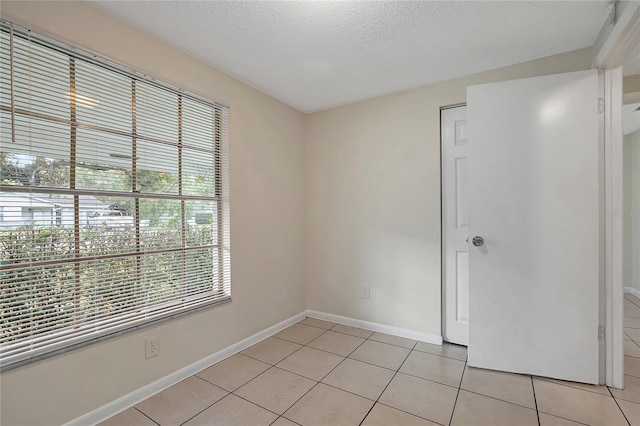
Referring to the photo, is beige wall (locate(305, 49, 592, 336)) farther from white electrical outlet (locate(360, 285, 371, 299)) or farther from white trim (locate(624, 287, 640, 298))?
white trim (locate(624, 287, 640, 298))

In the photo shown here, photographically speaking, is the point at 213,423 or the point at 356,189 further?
the point at 356,189

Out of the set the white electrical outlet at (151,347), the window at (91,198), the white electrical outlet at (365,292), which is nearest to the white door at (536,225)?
the white electrical outlet at (365,292)

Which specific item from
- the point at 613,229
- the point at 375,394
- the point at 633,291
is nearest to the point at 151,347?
the point at 375,394

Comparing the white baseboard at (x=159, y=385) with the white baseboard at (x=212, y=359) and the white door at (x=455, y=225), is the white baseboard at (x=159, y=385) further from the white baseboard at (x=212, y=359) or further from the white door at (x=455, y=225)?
the white door at (x=455, y=225)

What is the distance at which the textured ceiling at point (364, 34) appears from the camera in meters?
1.60

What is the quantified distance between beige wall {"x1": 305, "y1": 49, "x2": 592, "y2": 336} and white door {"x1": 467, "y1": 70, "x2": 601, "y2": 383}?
39 cm

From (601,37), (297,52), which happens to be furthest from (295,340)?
(601,37)

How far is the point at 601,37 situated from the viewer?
5.93ft

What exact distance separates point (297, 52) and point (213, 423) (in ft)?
7.68

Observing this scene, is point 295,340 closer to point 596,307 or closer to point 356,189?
point 356,189

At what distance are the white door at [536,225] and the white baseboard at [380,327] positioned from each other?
0.46 meters

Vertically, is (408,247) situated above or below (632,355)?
above

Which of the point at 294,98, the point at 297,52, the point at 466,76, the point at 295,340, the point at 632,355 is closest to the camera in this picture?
the point at 297,52

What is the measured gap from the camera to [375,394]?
6.00ft
